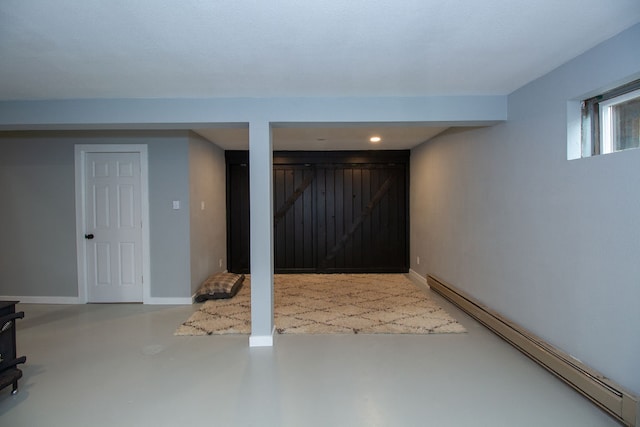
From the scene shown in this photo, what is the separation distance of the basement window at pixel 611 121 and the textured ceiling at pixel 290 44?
0.36 meters

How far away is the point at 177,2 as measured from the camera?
5.40ft

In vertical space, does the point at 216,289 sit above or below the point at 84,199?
below

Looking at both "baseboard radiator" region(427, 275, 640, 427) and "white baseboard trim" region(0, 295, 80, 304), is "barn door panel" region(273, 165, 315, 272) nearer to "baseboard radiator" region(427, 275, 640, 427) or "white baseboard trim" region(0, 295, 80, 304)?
"white baseboard trim" region(0, 295, 80, 304)

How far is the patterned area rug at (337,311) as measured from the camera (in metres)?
3.56

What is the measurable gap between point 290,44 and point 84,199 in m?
3.84

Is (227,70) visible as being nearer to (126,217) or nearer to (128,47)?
(128,47)

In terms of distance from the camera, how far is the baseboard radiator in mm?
1930

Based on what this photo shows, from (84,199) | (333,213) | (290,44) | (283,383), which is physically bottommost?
(283,383)

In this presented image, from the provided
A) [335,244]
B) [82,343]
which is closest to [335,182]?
[335,244]

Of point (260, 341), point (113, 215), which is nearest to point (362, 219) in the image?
point (260, 341)

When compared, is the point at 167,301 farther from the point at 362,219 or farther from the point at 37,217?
the point at 362,219

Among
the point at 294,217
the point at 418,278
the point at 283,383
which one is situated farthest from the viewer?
the point at 294,217

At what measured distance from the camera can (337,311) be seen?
13.6 feet

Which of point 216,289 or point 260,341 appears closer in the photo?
point 260,341
